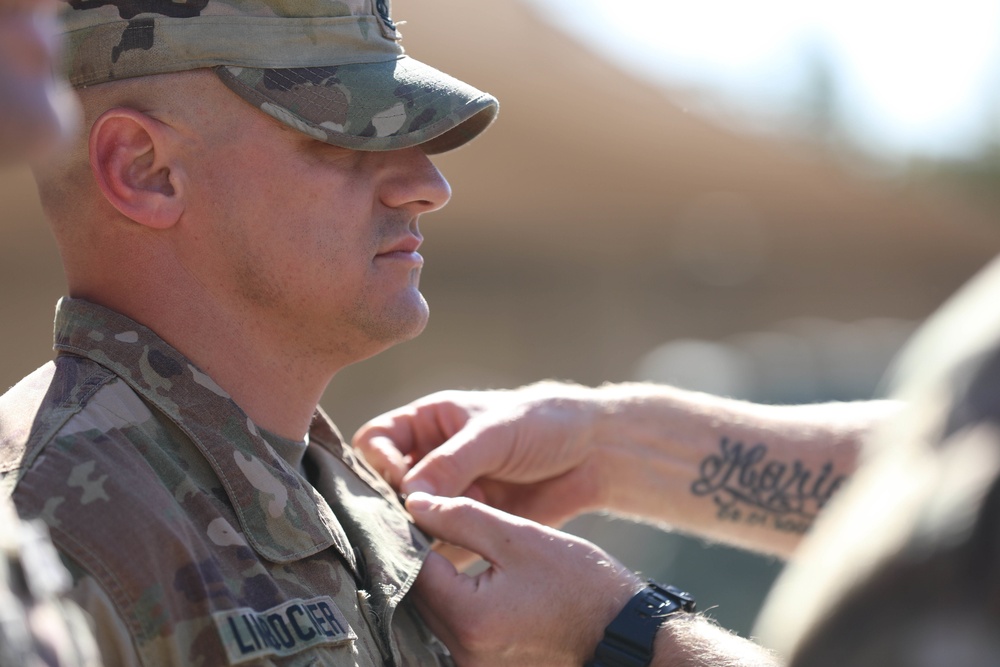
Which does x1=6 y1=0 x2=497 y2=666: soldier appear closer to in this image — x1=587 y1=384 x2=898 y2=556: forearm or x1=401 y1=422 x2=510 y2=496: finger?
x1=401 y1=422 x2=510 y2=496: finger

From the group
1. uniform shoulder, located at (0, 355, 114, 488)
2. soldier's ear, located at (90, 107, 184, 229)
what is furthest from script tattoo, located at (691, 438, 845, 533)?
uniform shoulder, located at (0, 355, 114, 488)

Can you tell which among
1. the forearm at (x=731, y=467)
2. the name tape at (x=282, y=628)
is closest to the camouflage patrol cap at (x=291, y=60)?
the name tape at (x=282, y=628)

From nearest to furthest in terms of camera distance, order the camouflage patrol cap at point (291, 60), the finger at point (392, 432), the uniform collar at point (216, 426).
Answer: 1. the uniform collar at point (216, 426)
2. the camouflage patrol cap at point (291, 60)
3. the finger at point (392, 432)

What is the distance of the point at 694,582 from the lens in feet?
22.9

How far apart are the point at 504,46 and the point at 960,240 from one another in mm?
8961

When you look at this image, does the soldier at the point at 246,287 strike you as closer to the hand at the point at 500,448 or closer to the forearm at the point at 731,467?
the hand at the point at 500,448

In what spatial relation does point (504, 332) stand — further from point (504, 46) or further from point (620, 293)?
point (504, 46)

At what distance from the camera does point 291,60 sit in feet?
8.54

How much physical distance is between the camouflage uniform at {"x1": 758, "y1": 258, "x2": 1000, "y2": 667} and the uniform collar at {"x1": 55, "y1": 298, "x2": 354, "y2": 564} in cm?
140

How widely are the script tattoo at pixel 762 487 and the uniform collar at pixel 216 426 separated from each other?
1.83 m

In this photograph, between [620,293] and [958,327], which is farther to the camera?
[620,293]

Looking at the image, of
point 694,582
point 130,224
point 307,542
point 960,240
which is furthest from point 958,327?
point 960,240

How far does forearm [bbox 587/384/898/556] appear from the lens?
153 inches

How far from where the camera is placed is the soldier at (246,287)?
2.18 m
